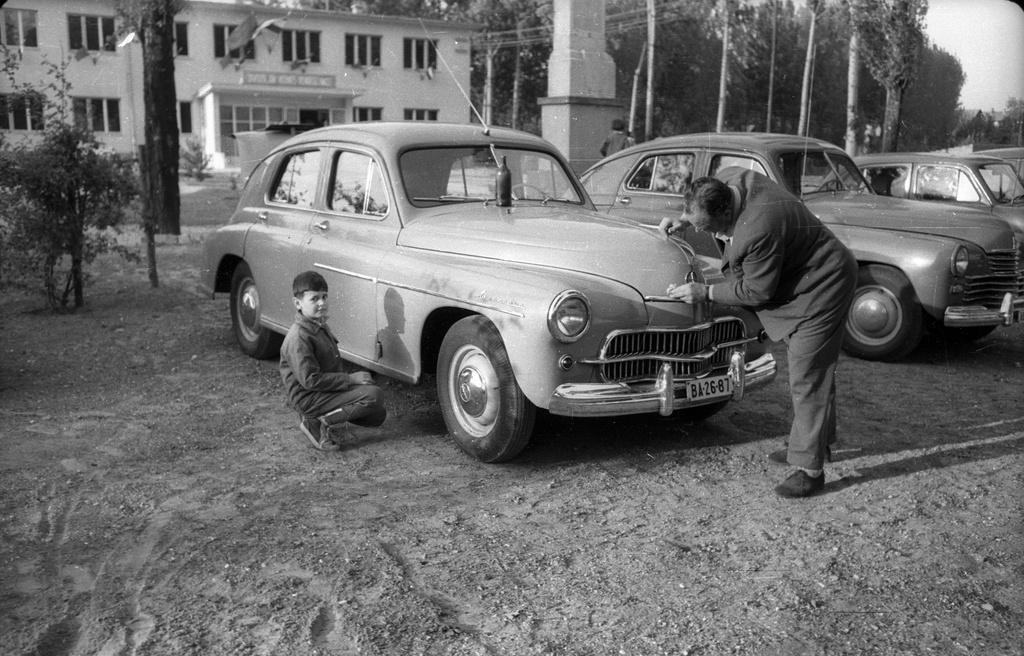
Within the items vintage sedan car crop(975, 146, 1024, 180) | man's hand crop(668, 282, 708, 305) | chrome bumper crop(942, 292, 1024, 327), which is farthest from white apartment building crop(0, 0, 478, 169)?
man's hand crop(668, 282, 708, 305)

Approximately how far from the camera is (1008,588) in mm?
3604

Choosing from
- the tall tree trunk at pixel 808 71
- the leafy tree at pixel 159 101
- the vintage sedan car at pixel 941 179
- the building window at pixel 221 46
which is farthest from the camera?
the building window at pixel 221 46

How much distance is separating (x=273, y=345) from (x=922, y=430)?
177 inches

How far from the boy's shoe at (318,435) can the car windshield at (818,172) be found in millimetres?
4570

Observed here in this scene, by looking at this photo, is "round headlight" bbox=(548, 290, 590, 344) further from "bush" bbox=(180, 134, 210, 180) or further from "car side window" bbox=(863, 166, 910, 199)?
"bush" bbox=(180, 134, 210, 180)

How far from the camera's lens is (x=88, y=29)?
22.6 m

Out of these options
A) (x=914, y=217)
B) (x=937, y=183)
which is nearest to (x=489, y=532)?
(x=914, y=217)

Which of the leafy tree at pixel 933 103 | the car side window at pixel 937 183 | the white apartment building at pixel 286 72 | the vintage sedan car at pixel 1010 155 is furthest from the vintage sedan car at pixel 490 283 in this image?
the white apartment building at pixel 286 72

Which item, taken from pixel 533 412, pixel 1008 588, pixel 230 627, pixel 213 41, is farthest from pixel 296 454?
pixel 213 41

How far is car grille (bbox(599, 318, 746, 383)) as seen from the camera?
4.77 metres

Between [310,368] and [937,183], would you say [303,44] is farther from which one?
[310,368]

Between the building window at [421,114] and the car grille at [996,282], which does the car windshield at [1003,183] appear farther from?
the building window at [421,114]

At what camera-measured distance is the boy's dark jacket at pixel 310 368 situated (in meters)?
5.30

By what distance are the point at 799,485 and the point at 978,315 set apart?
3.81 m
